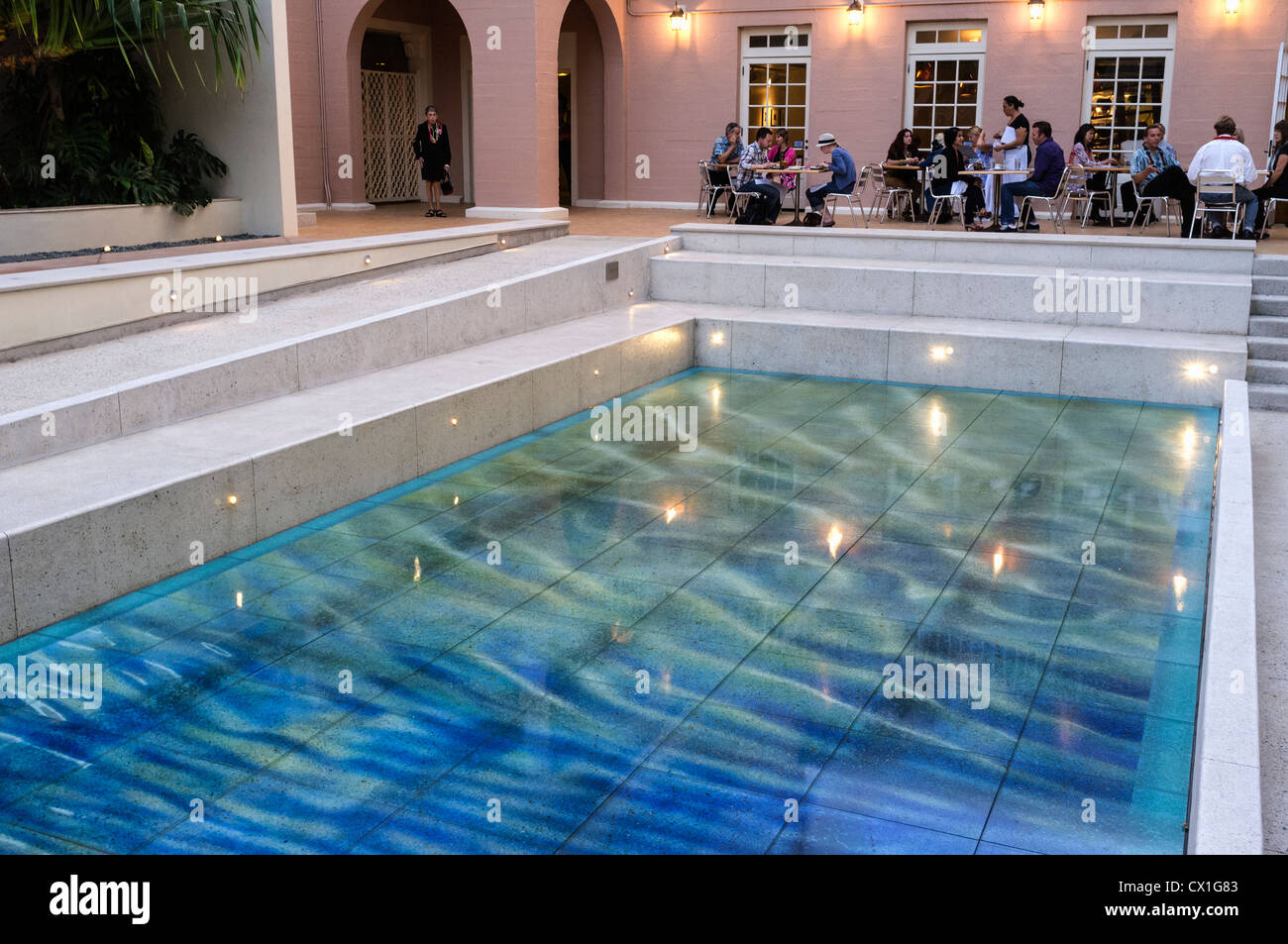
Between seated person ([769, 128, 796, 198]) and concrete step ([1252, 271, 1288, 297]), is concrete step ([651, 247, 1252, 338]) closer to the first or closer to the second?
concrete step ([1252, 271, 1288, 297])

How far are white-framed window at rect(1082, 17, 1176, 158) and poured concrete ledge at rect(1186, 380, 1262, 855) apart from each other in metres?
11.0

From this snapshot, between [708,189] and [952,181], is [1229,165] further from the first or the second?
[708,189]

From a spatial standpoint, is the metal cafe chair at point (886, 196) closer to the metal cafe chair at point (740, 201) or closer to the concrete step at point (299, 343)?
the metal cafe chair at point (740, 201)

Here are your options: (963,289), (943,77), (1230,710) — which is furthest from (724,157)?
(1230,710)

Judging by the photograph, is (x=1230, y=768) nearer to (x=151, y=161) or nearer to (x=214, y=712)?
(x=214, y=712)

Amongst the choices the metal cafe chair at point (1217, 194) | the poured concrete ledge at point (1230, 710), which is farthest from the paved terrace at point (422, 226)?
the poured concrete ledge at point (1230, 710)

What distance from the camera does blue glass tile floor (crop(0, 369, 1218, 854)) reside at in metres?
3.52

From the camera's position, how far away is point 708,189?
49.7 feet

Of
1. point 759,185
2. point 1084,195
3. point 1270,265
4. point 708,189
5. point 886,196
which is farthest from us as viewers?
point 886,196

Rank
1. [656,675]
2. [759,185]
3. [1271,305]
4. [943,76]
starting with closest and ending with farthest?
[656,675] → [1271,305] → [759,185] → [943,76]

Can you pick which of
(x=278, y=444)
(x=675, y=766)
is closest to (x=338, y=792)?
(x=675, y=766)

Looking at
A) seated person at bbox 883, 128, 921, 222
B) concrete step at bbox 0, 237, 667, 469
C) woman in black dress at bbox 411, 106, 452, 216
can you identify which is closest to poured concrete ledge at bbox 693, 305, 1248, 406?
concrete step at bbox 0, 237, 667, 469

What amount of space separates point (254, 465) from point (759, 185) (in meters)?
8.68
